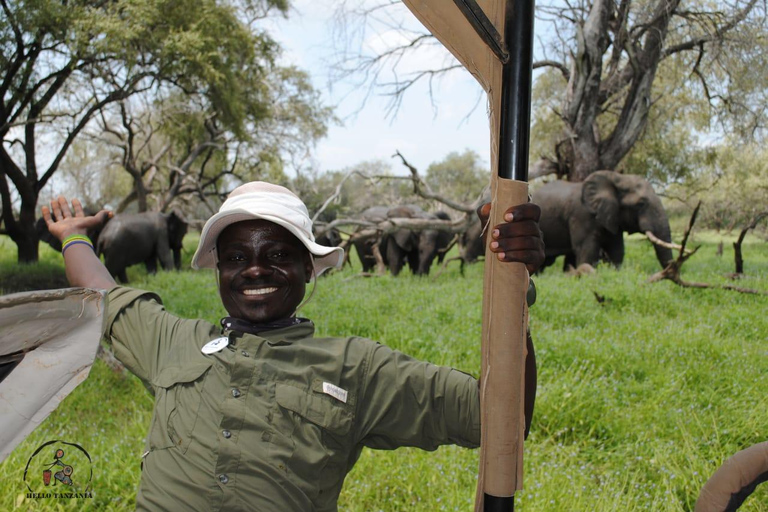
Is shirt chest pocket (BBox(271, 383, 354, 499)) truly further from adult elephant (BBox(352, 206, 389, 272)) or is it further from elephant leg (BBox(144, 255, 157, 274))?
elephant leg (BBox(144, 255, 157, 274))

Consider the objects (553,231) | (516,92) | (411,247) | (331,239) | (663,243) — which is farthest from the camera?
(331,239)

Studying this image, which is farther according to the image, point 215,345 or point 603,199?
point 603,199

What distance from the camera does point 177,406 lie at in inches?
70.6

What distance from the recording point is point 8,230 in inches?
485

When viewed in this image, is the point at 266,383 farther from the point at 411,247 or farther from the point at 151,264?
the point at 151,264

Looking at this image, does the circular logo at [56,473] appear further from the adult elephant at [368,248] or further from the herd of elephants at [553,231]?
the adult elephant at [368,248]

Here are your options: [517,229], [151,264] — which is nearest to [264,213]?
[517,229]

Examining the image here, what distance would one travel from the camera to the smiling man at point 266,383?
165 centimetres

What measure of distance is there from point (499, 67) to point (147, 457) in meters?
1.46

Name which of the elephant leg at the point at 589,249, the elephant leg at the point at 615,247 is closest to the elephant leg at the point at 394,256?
the elephant leg at the point at 589,249

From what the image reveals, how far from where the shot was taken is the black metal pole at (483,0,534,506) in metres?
1.38

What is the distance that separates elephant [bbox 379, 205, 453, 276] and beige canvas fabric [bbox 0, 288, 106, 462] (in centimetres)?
1040

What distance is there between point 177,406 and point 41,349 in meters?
0.49

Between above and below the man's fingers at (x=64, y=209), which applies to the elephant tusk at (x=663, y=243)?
below
